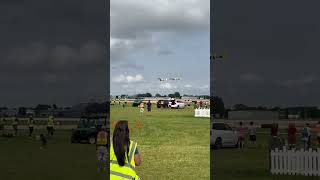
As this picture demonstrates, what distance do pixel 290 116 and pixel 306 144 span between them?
36.3m

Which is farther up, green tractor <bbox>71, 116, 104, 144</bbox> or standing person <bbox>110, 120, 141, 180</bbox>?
standing person <bbox>110, 120, 141, 180</bbox>

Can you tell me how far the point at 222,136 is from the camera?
80.7ft

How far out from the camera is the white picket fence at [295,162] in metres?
14.0

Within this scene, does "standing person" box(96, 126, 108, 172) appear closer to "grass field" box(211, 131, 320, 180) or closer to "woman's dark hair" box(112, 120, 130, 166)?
"grass field" box(211, 131, 320, 180)

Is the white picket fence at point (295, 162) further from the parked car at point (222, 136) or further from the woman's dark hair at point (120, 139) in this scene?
the woman's dark hair at point (120, 139)

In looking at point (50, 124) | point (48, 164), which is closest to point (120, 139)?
point (48, 164)

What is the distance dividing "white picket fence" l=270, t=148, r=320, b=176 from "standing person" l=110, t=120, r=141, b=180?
31.6 feet

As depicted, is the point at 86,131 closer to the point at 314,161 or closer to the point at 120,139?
the point at 314,161

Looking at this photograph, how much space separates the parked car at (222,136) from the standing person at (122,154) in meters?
19.0

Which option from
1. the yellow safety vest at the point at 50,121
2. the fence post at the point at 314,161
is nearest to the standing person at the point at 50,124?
the yellow safety vest at the point at 50,121

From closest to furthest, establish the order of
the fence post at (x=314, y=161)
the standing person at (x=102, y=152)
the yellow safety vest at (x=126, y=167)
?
the yellow safety vest at (x=126, y=167) < the fence post at (x=314, y=161) < the standing person at (x=102, y=152)

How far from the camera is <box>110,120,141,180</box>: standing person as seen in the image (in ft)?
17.7

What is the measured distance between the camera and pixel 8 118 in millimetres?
35406

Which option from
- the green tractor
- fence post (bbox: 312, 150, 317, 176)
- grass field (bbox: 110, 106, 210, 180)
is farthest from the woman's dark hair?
the green tractor
